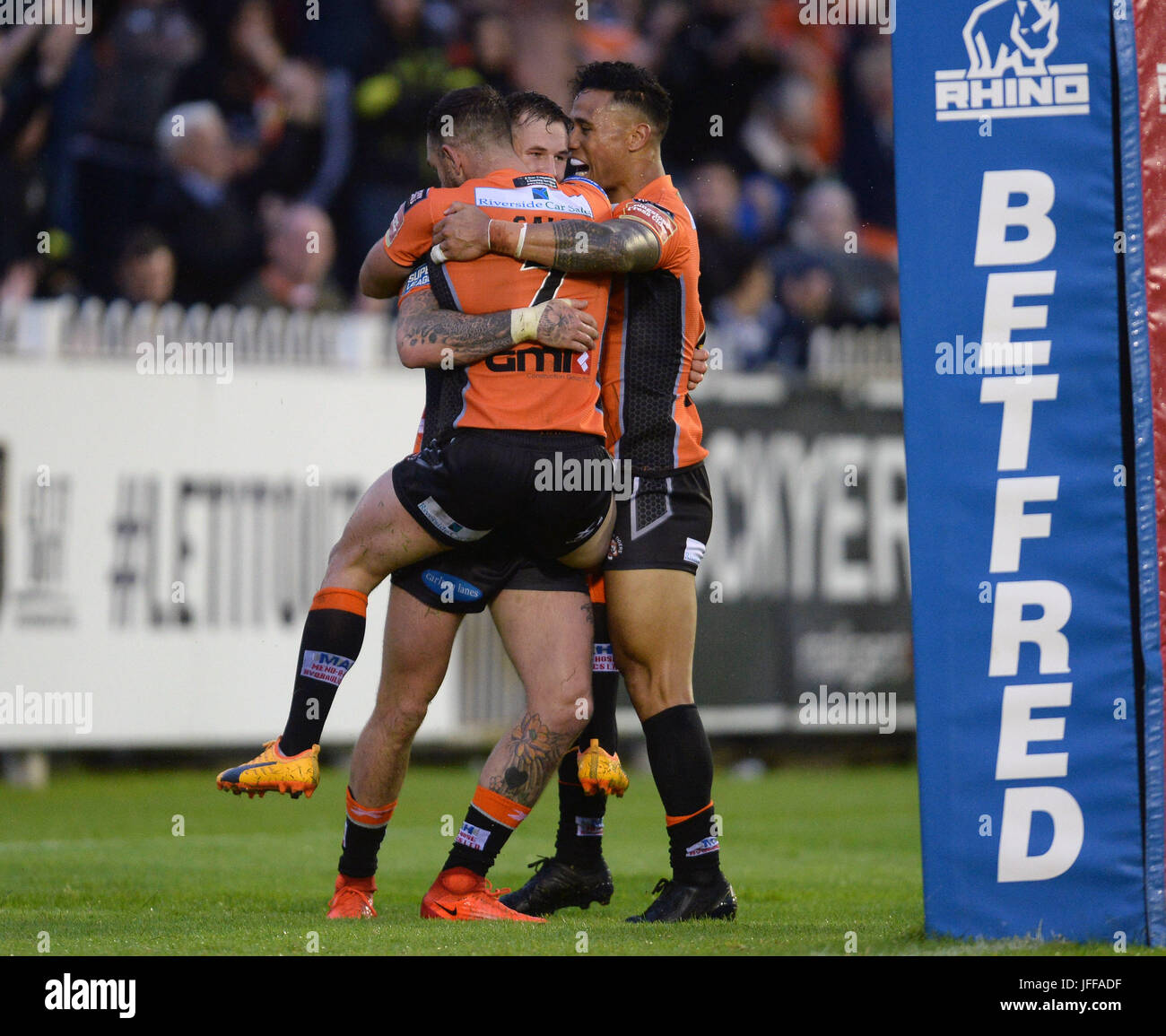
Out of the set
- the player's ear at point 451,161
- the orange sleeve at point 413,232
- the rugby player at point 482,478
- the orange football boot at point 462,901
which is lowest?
the orange football boot at point 462,901

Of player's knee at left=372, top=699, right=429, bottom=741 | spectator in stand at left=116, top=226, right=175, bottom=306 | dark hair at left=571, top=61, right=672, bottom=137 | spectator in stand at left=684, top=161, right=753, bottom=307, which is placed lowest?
player's knee at left=372, top=699, right=429, bottom=741

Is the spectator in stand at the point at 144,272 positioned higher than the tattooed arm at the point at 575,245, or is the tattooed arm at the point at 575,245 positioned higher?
the spectator in stand at the point at 144,272

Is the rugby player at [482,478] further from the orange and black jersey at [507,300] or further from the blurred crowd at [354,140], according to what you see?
the blurred crowd at [354,140]

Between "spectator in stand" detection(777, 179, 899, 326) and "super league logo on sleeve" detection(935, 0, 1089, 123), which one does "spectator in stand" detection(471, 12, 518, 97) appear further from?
"super league logo on sleeve" detection(935, 0, 1089, 123)

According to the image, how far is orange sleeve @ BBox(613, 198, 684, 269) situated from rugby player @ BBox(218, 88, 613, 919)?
124 mm

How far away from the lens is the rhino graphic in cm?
378

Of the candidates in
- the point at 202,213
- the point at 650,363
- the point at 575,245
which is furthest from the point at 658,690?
the point at 202,213

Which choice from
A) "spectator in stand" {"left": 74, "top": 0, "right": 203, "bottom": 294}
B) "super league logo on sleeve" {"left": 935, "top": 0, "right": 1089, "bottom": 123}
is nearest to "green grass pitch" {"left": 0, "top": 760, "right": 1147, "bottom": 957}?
"super league logo on sleeve" {"left": 935, "top": 0, "right": 1089, "bottom": 123}

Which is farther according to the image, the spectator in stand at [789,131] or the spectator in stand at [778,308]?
the spectator in stand at [789,131]

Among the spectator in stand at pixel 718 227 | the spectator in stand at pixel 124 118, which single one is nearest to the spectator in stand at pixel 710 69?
the spectator in stand at pixel 718 227

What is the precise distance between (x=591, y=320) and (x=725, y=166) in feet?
32.4

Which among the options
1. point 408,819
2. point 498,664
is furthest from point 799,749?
point 408,819

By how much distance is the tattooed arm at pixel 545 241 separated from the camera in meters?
4.14

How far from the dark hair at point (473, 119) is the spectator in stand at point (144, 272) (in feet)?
20.3
